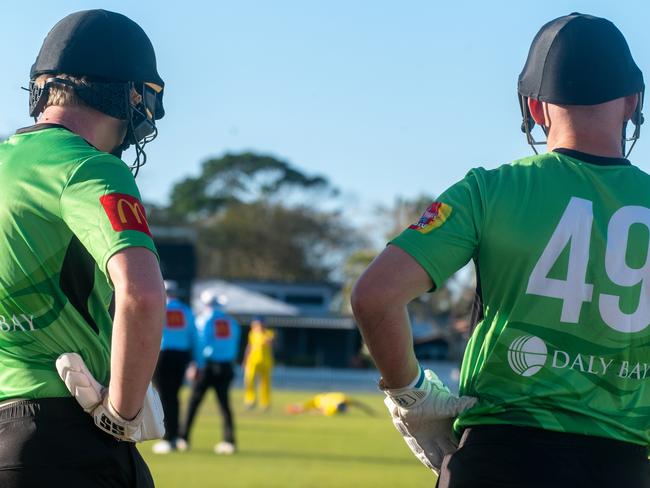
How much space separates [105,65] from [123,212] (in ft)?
2.01

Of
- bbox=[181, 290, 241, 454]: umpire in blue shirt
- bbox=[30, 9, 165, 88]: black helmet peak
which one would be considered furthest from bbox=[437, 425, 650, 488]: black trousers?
bbox=[181, 290, 241, 454]: umpire in blue shirt

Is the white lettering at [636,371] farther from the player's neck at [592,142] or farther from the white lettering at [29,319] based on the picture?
the white lettering at [29,319]

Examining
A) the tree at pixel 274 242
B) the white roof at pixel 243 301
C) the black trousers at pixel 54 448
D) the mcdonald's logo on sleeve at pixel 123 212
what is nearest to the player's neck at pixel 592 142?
the mcdonald's logo on sleeve at pixel 123 212

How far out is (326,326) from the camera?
7781 cm

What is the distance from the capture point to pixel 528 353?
358cm

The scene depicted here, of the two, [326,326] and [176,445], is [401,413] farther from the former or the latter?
[326,326]

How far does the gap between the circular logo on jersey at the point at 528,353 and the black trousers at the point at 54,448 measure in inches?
44.9

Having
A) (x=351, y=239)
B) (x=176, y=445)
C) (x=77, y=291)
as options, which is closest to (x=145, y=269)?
(x=77, y=291)

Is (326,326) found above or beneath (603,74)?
beneath

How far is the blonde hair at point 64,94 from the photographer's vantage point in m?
3.90

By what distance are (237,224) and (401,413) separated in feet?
300

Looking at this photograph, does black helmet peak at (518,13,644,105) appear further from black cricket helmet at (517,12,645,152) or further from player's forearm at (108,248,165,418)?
player's forearm at (108,248,165,418)

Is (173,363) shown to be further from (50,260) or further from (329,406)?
(50,260)

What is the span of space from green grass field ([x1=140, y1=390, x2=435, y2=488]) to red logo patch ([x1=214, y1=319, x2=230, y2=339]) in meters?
1.55
